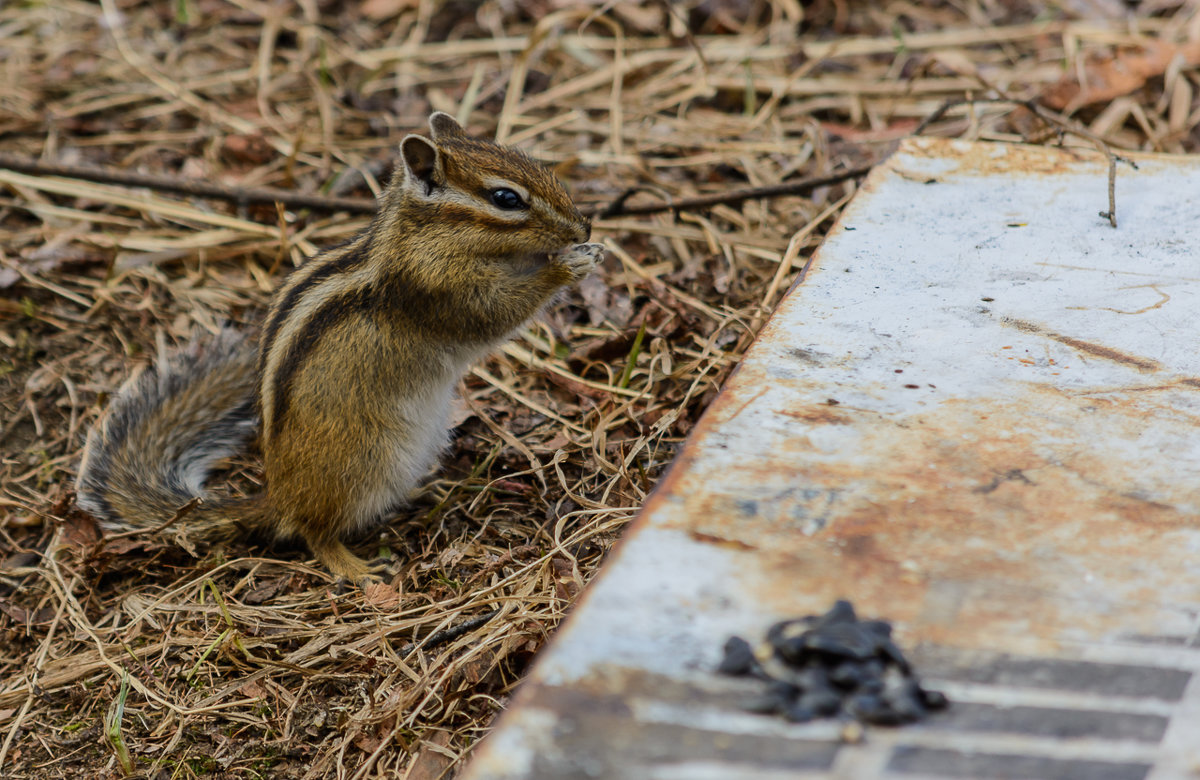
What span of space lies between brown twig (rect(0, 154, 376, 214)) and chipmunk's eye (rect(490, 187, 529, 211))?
1102mm

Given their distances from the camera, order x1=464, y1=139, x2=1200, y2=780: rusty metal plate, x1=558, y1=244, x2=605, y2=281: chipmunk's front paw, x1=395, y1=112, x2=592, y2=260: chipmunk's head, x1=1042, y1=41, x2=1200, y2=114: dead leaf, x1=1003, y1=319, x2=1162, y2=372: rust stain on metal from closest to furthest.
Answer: x1=464, y1=139, x2=1200, y2=780: rusty metal plate, x1=1003, y1=319, x2=1162, y2=372: rust stain on metal, x1=395, y1=112, x2=592, y2=260: chipmunk's head, x1=558, y1=244, x2=605, y2=281: chipmunk's front paw, x1=1042, y1=41, x2=1200, y2=114: dead leaf

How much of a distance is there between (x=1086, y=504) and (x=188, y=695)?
202cm

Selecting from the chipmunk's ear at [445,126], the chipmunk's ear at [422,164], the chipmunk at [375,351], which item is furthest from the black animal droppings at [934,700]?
the chipmunk's ear at [445,126]

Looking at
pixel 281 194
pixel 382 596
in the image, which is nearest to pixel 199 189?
pixel 281 194

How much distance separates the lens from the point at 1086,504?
5.97 feet

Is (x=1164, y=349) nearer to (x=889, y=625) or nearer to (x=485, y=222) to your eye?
(x=889, y=625)

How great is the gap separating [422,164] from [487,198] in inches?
7.7

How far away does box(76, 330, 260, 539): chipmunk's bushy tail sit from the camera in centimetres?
306

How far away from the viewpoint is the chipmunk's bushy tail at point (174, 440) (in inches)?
120

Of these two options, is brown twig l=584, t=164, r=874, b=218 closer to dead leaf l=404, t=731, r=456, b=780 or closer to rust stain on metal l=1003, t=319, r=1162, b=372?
rust stain on metal l=1003, t=319, r=1162, b=372

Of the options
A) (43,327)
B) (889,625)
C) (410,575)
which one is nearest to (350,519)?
(410,575)

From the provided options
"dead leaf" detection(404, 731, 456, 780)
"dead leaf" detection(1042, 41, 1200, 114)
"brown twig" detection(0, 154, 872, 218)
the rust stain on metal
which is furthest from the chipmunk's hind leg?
"dead leaf" detection(1042, 41, 1200, 114)

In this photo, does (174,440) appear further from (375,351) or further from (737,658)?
(737,658)

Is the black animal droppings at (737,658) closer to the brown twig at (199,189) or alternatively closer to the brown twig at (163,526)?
the brown twig at (163,526)
